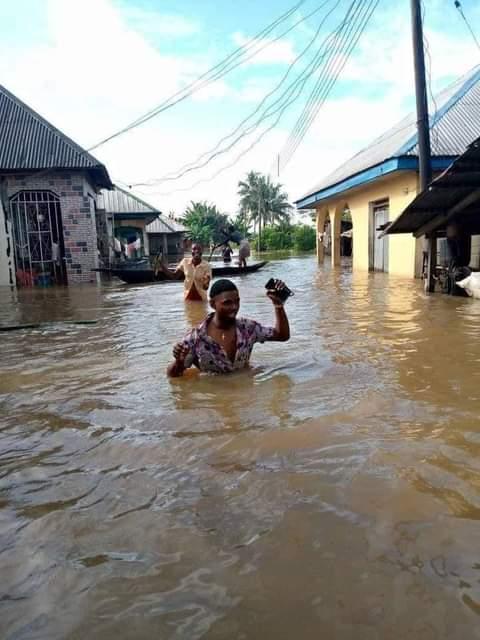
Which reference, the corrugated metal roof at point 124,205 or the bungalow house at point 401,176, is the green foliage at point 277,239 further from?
the bungalow house at point 401,176

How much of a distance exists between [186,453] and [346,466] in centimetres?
89

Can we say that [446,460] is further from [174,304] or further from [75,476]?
[174,304]

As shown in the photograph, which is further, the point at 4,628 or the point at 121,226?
the point at 121,226

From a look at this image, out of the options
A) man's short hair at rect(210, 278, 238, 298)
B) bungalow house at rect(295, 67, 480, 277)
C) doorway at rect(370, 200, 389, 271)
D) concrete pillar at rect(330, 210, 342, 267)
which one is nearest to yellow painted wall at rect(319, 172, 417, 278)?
bungalow house at rect(295, 67, 480, 277)

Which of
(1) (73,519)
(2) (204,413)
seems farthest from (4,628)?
(2) (204,413)

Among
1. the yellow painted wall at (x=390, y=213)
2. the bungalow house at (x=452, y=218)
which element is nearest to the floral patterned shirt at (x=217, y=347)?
the bungalow house at (x=452, y=218)

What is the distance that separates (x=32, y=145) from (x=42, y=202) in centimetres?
170

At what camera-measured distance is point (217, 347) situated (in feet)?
14.3

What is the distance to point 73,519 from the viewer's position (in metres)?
2.25

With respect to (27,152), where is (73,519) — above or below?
below

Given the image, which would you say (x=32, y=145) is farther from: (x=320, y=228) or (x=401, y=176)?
(x=320, y=228)

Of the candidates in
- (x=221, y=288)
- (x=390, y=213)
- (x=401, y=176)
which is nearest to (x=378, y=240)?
(x=390, y=213)

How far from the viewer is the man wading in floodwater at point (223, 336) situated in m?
4.17

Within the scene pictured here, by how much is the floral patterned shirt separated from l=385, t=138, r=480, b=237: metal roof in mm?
4637
